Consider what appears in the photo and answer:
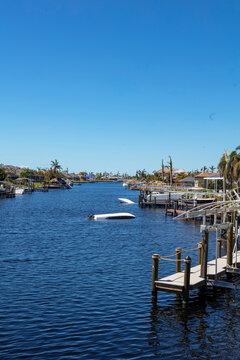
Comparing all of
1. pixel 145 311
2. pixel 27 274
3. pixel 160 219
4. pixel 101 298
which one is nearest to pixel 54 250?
pixel 27 274

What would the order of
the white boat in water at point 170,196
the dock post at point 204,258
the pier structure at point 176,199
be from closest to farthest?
the dock post at point 204,258, the pier structure at point 176,199, the white boat in water at point 170,196

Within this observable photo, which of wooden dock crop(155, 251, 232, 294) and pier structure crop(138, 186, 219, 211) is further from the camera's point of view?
pier structure crop(138, 186, 219, 211)

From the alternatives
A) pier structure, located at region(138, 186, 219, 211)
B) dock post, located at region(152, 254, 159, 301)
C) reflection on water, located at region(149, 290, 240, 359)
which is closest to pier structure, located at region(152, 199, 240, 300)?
dock post, located at region(152, 254, 159, 301)

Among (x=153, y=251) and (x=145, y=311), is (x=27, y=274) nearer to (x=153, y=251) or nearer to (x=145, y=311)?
(x=145, y=311)

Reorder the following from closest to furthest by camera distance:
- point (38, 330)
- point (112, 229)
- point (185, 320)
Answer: point (38, 330)
point (185, 320)
point (112, 229)

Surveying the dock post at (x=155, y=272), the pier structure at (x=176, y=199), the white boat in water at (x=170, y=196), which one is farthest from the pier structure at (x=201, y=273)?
the white boat in water at (x=170, y=196)

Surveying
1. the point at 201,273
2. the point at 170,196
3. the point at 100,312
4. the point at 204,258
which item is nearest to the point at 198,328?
the point at 100,312

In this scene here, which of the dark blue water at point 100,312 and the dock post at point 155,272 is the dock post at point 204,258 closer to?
the dark blue water at point 100,312

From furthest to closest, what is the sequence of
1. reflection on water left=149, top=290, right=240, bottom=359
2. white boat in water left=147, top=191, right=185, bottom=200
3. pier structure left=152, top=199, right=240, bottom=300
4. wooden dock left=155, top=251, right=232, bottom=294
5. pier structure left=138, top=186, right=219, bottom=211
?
1. white boat in water left=147, top=191, right=185, bottom=200
2. pier structure left=138, top=186, right=219, bottom=211
3. wooden dock left=155, top=251, right=232, bottom=294
4. pier structure left=152, top=199, right=240, bottom=300
5. reflection on water left=149, top=290, right=240, bottom=359

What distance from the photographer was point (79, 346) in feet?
52.5

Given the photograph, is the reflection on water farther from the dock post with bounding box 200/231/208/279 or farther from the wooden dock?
the dock post with bounding box 200/231/208/279

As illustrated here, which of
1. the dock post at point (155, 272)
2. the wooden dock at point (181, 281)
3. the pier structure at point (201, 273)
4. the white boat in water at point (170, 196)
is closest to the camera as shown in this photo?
the pier structure at point (201, 273)

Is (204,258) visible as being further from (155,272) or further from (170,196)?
(170,196)

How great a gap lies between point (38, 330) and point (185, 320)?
24.7ft
